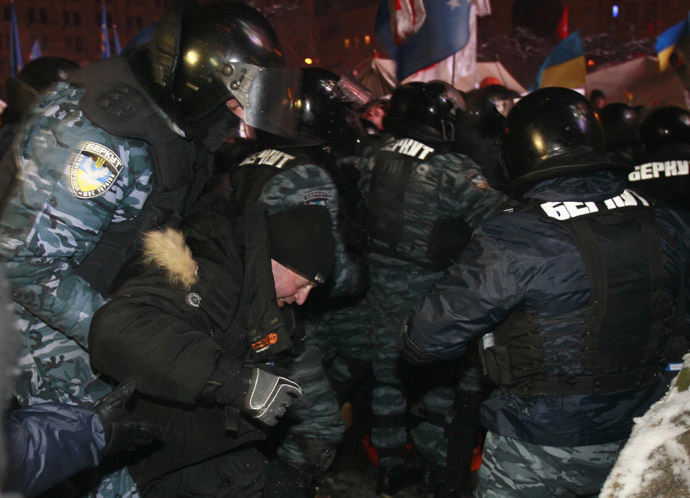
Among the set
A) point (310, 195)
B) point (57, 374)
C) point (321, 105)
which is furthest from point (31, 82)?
point (57, 374)

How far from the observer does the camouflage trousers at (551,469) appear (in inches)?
97.7

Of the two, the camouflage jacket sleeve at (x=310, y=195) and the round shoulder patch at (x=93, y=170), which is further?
the camouflage jacket sleeve at (x=310, y=195)

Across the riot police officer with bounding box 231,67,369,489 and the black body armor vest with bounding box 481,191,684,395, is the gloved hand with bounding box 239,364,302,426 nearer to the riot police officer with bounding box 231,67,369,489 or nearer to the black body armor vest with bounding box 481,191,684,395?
the black body armor vest with bounding box 481,191,684,395

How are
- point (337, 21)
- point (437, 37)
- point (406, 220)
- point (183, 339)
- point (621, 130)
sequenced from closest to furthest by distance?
point (183, 339) < point (406, 220) < point (621, 130) < point (437, 37) < point (337, 21)

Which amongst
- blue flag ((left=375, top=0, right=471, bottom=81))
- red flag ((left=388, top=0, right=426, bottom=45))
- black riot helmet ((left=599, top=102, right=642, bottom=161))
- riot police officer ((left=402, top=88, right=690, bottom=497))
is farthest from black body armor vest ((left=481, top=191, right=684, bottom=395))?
red flag ((left=388, top=0, right=426, bottom=45))

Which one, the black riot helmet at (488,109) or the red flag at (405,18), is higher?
the red flag at (405,18)

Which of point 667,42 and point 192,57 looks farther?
point 667,42

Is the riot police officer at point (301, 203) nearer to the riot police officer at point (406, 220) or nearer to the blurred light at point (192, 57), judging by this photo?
the riot police officer at point (406, 220)

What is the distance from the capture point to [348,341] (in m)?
4.86

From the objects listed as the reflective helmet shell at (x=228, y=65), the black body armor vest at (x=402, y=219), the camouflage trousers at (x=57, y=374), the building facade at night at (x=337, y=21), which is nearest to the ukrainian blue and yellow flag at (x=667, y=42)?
the black body armor vest at (x=402, y=219)

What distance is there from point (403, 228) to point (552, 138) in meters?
1.87

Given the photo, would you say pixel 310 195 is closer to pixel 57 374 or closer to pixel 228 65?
pixel 228 65

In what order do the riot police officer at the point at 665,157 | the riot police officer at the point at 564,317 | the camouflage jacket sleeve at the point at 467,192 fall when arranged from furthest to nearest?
the riot police officer at the point at 665,157
the camouflage jacket sleeve at the point at 467,192
the riot police officer at the point at 564,317

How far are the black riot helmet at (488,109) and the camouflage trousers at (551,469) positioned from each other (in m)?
3.76
